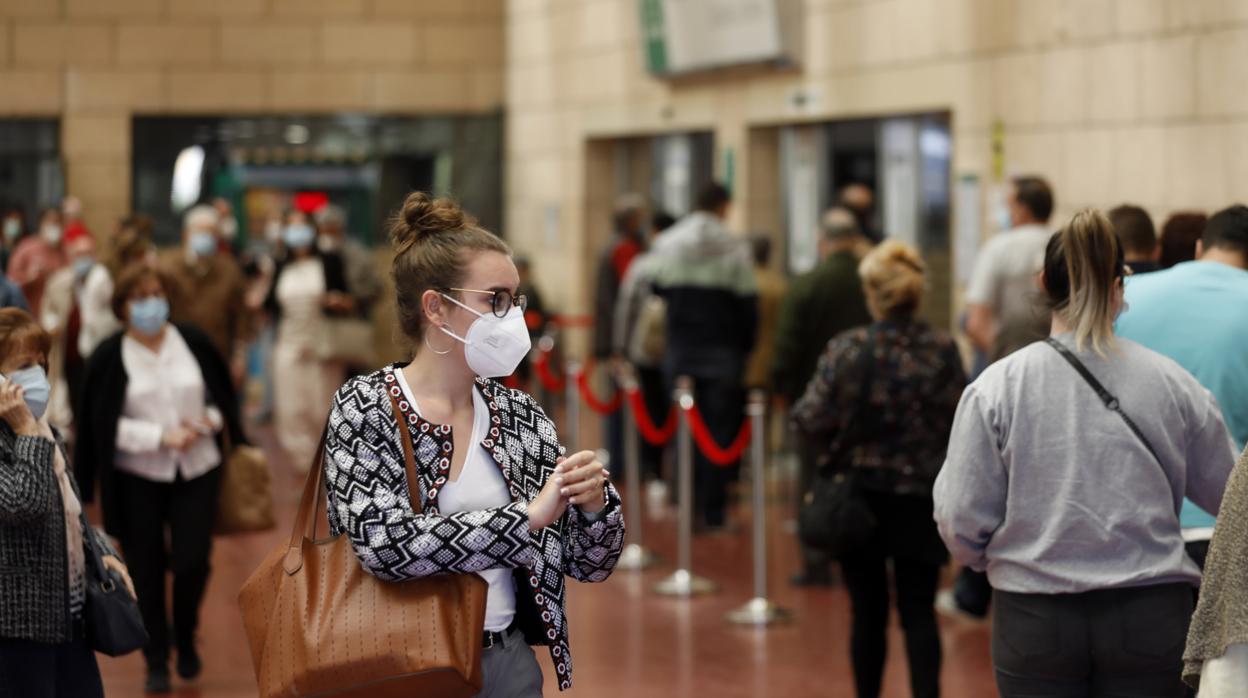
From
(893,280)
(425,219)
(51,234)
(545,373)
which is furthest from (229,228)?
(425,219)

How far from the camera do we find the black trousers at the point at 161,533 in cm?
747

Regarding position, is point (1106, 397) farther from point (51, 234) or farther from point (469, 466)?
point (51, 234)

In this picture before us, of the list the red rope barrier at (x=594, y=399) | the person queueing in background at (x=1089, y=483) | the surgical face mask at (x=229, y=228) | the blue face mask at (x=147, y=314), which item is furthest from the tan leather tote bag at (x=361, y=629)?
the surgical face mask at (x=229, y=228)

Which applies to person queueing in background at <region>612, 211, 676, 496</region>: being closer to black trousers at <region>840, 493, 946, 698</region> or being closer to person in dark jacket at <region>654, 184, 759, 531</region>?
person in dark jacket at <region>654, 184, 759, 531</region>

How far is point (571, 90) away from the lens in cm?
1888

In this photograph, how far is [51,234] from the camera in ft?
55.7

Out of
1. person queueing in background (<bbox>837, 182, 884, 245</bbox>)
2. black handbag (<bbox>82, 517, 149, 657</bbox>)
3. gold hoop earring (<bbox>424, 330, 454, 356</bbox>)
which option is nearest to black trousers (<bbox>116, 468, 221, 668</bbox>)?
black handbag (<bbox>82, 517, 149, 657</bbox>)

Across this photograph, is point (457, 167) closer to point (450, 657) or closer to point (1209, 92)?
point (1209, 92)

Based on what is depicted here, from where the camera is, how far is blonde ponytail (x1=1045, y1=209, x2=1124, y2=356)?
437cm

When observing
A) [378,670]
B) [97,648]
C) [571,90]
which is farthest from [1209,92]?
[571,90]

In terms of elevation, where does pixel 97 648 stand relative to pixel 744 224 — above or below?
below

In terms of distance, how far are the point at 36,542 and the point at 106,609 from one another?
315 mm

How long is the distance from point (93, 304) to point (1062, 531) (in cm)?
798

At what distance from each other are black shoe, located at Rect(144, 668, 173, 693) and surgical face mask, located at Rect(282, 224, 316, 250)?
5.92m
